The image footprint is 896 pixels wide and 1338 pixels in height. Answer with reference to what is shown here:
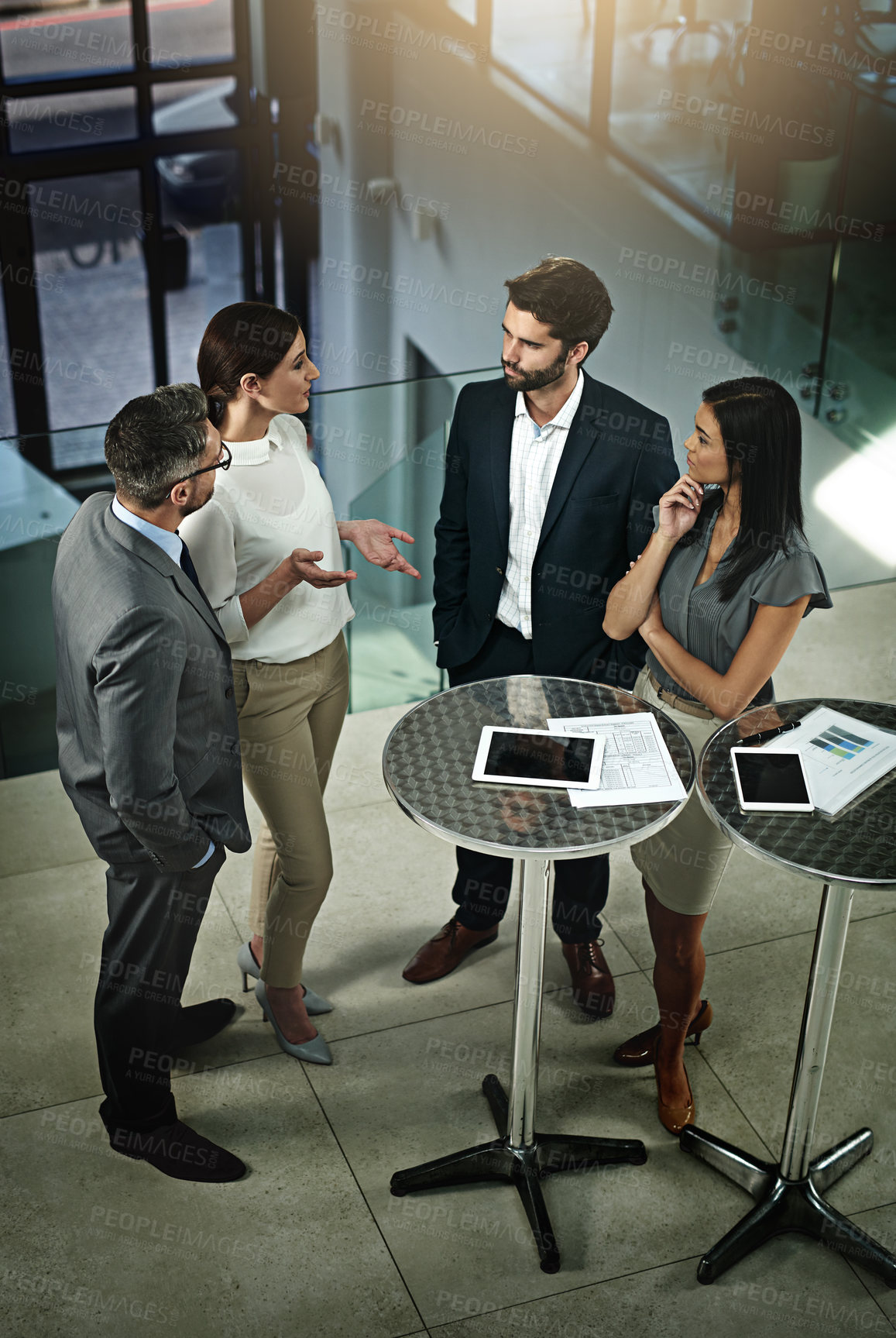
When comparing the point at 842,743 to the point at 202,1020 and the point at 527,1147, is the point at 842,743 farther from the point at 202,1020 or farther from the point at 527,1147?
the point at 202,1020

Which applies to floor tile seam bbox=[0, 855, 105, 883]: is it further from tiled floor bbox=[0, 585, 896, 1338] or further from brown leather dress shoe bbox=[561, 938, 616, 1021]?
brown leather dress shoe bbox=[561, 938, 616, 1021]

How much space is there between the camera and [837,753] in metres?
2.76

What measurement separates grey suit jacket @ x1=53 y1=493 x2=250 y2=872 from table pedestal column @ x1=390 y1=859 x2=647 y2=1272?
2.23ft

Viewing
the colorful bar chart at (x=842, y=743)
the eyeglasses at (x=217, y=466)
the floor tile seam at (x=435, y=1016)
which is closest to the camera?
the eyeglasses at (x=217, y=466)

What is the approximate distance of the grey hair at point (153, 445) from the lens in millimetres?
2504

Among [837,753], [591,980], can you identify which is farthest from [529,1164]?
[837,753]

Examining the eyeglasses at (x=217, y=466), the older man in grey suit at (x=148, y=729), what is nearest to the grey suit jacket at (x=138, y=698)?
the older man in grey suit at (x=148, y=729)

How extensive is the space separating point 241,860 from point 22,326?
6658 millimetres

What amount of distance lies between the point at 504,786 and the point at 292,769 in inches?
25.3

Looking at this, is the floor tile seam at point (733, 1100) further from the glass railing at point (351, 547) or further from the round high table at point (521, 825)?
the glass railing at point (351, 547)

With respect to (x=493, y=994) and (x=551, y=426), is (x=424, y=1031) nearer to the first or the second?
(x=493, y=994)

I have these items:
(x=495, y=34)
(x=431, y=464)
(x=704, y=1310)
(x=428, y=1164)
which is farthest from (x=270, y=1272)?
(x=495, y=34)

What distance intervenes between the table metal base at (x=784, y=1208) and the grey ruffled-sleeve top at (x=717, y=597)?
3.36ft

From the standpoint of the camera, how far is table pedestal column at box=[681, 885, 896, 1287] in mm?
2670
